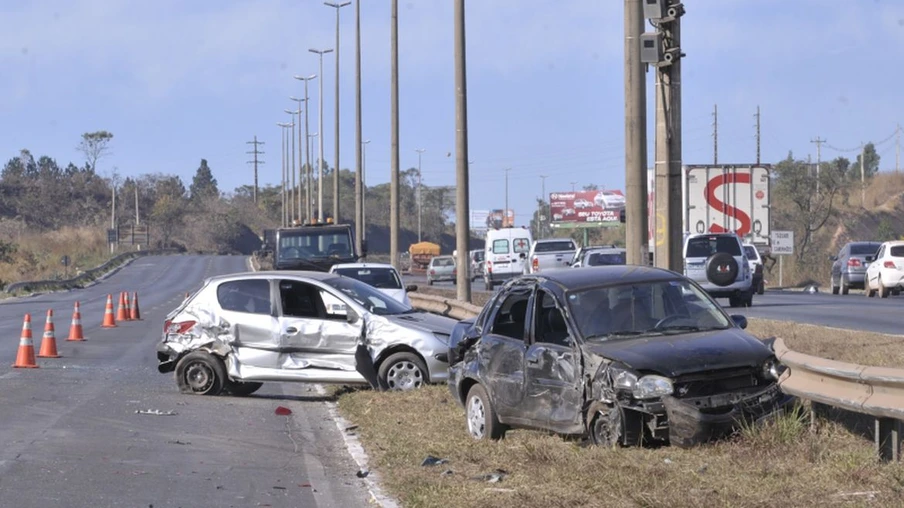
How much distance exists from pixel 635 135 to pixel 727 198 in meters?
19.4

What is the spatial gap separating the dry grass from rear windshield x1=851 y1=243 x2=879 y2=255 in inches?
1248

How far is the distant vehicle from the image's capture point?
32656 millimetres

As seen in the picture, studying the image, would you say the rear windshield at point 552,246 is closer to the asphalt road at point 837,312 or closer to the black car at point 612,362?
the asphalt road at point 837,312

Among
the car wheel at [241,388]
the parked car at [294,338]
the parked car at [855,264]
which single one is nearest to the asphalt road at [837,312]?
the parked car at [855,264]

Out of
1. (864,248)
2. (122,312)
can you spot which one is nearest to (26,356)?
(122,312)

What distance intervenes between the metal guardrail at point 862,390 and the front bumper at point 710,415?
1.06 ft

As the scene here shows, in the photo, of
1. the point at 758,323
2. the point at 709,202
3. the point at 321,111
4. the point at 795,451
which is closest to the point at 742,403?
the point at 795,451

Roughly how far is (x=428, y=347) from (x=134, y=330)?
15767mm

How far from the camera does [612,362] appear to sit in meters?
9.30

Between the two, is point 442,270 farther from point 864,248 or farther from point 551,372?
point 551,372

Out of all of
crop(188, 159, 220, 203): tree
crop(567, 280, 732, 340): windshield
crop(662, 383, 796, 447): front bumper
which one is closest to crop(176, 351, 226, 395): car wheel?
crop(567, 280, 732, 340): windshield

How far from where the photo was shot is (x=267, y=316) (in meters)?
15.0

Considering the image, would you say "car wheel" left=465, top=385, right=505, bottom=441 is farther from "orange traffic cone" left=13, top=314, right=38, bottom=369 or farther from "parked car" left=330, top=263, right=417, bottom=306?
"parked car" left=330, top=263, right=417, bottom=306

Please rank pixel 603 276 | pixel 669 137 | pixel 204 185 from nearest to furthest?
pixel 603 276
pixel 669 137
pixel 204 185
